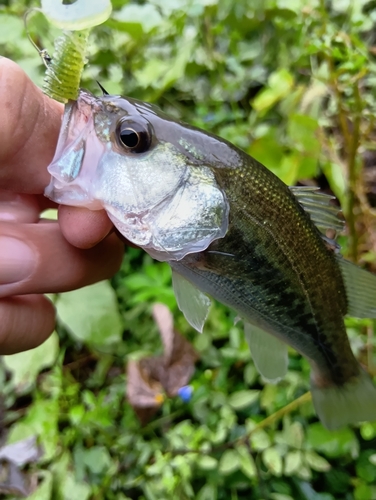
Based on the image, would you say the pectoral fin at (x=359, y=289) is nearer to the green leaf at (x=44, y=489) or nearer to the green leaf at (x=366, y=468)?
the green leaf at (x=366, y=468)

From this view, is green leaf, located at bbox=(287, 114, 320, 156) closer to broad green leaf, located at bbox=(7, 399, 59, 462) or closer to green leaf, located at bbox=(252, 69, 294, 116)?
green leaf, located at bbox=(252, 69, 294, 116)

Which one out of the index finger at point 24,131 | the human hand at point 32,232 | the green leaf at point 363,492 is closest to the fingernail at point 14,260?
the human hand at point 32,232

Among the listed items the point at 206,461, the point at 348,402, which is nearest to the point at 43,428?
the point at 206,461

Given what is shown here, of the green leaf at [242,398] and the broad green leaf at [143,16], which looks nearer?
the green leaf at [242,398]

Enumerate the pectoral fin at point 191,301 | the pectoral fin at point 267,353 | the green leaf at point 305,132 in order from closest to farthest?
the pectoral fin at point 191,301 → the pectoral fin at point 267,353 → the green leaf at point 305,132

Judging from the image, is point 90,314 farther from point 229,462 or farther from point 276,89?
point 276,89

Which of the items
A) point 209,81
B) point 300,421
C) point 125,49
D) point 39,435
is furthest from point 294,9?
point 39,435
